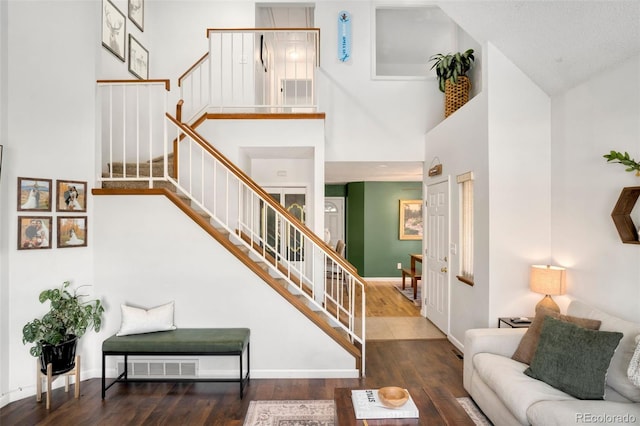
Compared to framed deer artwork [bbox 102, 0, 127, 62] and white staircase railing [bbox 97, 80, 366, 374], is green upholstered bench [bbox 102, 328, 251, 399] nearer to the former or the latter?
white staircase railing [bbox 97, 80, 366, 374]

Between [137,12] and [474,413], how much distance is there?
6.26 metres

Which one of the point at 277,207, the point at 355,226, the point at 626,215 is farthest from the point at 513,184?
the point at 355,226

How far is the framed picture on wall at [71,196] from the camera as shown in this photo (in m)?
3.17

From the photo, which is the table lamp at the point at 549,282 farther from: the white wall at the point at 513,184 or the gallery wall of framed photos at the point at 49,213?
the gallery wall of framed photos at the point at 49,213

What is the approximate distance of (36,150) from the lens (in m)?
3.04

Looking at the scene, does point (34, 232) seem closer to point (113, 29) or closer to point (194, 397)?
point (194, 397)

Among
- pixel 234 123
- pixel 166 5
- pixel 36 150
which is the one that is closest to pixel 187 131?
pixel 234 123

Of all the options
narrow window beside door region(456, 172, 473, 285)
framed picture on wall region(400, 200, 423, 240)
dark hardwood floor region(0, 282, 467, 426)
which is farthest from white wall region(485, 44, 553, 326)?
framed picture on wall region(400, 200, 423, 240)

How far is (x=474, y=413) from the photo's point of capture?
272 centimetres

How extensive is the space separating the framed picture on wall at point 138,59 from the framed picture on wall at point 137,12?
0.87 ft

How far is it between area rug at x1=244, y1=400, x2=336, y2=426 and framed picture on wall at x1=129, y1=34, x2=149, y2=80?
4559 millimetres

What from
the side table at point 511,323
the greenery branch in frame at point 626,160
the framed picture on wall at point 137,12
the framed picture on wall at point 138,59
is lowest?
the side table at point 511,323

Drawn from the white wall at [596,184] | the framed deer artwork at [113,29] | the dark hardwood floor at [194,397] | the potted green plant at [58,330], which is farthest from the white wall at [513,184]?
the framed deer artwork at [113,29]

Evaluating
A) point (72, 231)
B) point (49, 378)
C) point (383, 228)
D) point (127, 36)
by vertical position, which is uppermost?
point (127, 36)
